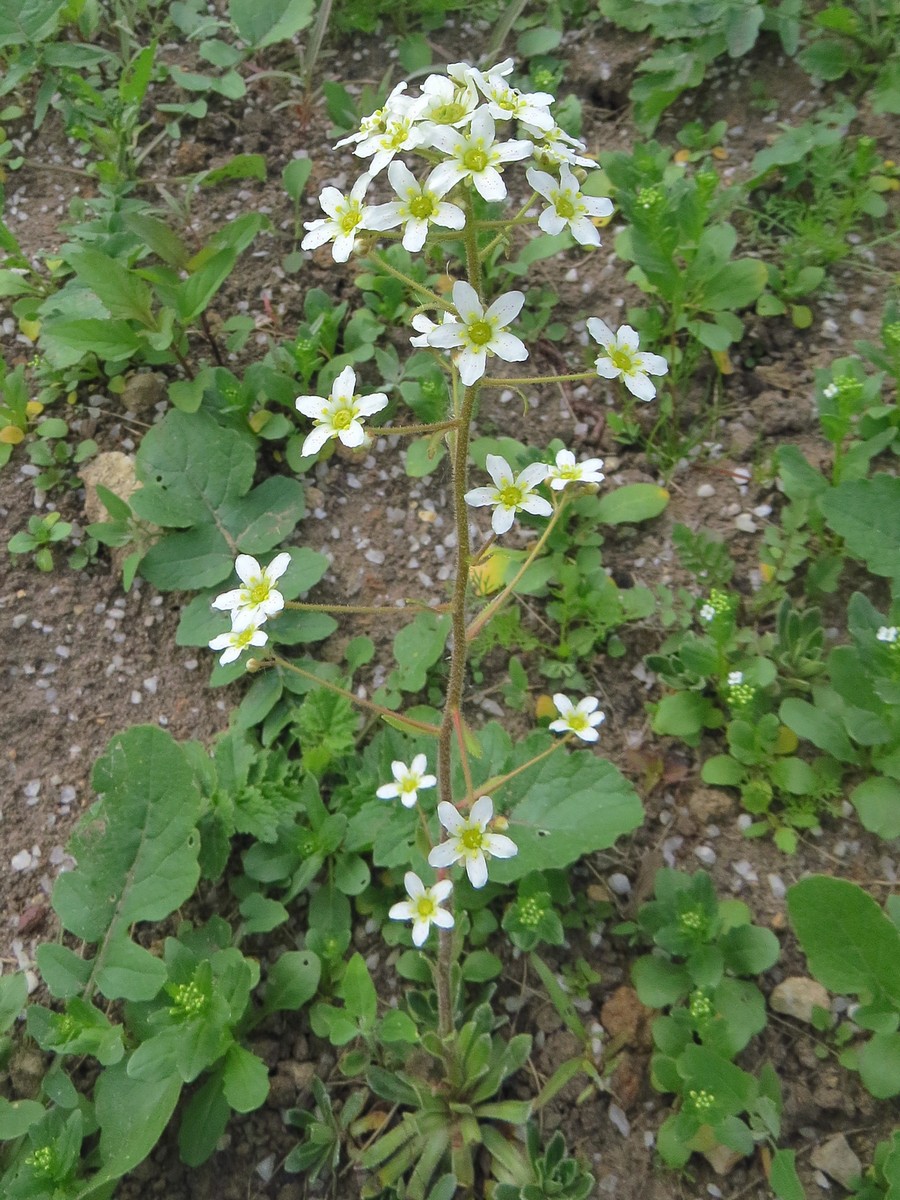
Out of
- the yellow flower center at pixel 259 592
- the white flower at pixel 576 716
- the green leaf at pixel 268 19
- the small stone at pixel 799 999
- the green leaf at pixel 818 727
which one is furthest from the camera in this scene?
the green leaf at pixel 268 19

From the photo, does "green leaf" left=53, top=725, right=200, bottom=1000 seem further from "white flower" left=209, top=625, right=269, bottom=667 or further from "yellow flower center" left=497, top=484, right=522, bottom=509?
"yellow flower center" left=497, top=484, right=522, bottom=509

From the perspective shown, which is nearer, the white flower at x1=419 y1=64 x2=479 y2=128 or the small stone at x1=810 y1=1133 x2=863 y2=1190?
the white flower at x1=419 y1=64 x2=479 y2=128

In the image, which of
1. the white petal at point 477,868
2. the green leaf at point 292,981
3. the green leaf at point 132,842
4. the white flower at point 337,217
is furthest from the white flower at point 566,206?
the green leaf at point 292,981

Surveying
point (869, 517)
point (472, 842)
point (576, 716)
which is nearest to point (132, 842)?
point (472, 842)

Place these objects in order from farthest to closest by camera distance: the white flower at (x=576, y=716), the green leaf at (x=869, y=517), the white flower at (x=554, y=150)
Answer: the green leaf at (x=869, y=517)
the white flower at (x=576, y=716)
the white flower at (x=554, y=150)

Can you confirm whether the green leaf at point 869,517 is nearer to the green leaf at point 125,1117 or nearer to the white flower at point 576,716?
the white flower at point 576,716

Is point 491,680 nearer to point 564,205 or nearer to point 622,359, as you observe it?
point 622,359

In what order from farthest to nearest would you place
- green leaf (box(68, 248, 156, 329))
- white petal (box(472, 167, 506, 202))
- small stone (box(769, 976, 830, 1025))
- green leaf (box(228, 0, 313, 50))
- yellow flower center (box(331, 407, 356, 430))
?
green leaf (box(228, 0, 313, 50)), green leaf (box(68, 248, 156, 329)), small stone (box(769, 976, 830, 1025)), yellow flower center (box(331, 407, 356, 430)), white petal (box(472, 167, 506, 202))

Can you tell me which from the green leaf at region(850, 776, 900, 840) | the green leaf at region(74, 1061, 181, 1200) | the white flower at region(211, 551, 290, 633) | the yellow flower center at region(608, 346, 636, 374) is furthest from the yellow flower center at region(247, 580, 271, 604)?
the green leaf at region(850, 776, 900, 840)
